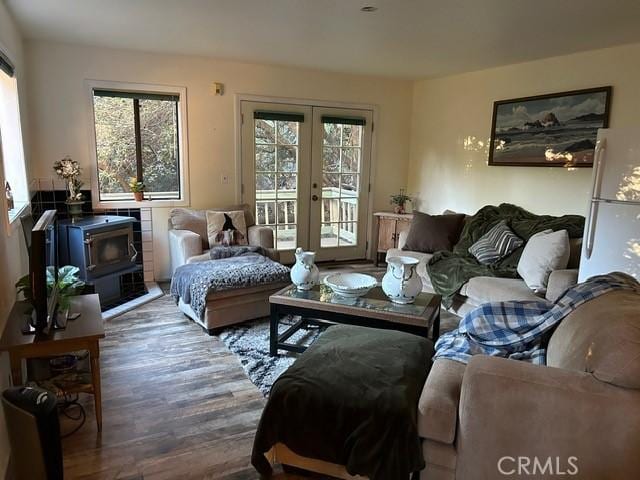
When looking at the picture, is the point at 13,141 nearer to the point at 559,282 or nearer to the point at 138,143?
the point at 138,143

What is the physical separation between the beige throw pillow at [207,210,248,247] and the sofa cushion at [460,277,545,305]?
215cm

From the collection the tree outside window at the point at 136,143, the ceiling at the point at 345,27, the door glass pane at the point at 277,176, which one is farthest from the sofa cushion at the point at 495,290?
the tree outside window at the point at 136,143

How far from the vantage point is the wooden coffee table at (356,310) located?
108 inches

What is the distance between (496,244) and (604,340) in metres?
2.56

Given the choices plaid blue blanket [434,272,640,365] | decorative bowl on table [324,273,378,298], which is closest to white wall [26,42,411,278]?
decorative bowl on table [324,273,378,298]

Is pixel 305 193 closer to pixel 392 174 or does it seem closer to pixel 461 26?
pixel 392 174

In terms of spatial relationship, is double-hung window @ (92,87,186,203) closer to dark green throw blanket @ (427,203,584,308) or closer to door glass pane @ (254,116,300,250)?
door glass pane @ (254,116,300,250)

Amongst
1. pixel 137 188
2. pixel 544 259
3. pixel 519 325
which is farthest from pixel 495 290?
pixel 137 188

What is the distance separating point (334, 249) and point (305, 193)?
0.85 meters

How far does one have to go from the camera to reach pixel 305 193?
560 centimetres

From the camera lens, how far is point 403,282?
9.53 ft

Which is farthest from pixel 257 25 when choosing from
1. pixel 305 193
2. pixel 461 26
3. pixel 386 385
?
pixel 386 385

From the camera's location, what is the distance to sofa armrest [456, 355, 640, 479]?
1466mm

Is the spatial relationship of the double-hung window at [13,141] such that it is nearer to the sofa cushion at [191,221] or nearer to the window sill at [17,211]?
the window sill at [17,211]
